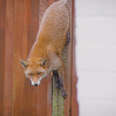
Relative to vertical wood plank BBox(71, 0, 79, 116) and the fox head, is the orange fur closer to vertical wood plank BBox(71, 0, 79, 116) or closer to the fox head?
the fox head

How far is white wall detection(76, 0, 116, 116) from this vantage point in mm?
1201

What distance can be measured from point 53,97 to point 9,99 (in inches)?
11.9

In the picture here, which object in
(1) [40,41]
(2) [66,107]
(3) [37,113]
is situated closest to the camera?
(1) [40,41]

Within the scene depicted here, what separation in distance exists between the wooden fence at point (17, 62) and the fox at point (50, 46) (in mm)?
148

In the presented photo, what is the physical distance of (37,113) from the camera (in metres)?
1.32

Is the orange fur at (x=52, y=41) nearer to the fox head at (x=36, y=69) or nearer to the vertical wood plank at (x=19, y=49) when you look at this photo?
the fox head at (x=36, y=69)

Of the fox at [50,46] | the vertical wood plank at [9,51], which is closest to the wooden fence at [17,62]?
the vertical wood plank at [9,51]

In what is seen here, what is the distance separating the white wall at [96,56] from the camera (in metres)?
1.20

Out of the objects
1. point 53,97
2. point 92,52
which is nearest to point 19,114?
point 53,97

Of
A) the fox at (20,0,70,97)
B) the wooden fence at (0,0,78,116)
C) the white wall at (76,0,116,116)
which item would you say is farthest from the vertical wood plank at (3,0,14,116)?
the white wall at (76,0,116,116)

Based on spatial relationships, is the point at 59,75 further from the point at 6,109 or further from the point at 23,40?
the point at 6,109

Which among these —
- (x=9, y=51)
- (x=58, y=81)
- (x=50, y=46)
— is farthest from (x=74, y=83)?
(x=9, y=51)

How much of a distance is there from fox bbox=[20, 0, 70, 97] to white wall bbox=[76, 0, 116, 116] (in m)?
0.14

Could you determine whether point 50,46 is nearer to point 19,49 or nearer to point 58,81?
point 58,81
